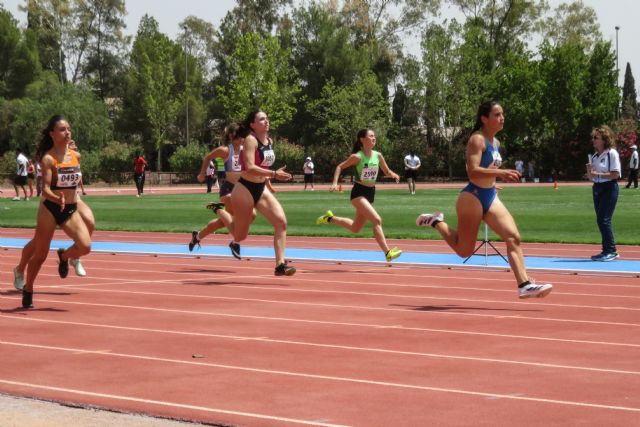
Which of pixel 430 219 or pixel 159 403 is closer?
pixel 159 403

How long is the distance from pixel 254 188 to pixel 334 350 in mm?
5567

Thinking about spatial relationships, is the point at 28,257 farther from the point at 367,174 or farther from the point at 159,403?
the point at 159,403

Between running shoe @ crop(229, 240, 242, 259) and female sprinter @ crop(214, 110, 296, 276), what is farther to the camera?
running shoe @ crop(229, 240, 242, 259)

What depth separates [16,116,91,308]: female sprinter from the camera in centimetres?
1171

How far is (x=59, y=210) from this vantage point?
1184 cm

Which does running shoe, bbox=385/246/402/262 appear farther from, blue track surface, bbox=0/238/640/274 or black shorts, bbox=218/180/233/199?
black shorts, bbox=218/180/233/199

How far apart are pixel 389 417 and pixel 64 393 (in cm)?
211

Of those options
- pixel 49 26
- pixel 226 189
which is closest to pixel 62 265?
pixel 226 189

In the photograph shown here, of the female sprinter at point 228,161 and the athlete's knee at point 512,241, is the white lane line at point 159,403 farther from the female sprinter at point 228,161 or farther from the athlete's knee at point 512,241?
the female sprinter at point 228,161

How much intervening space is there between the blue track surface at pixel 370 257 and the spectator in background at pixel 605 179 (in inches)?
14.5

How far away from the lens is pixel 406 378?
782 cm

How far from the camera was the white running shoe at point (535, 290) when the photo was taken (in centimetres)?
1123

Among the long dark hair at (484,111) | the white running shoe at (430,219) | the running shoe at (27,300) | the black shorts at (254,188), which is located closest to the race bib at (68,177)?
the running shoe at (27,300)

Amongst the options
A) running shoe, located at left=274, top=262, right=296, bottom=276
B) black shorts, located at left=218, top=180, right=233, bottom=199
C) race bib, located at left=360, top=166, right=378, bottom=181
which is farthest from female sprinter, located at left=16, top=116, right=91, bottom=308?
race bib, located at left=360, top=166, right=378, bottom=181
